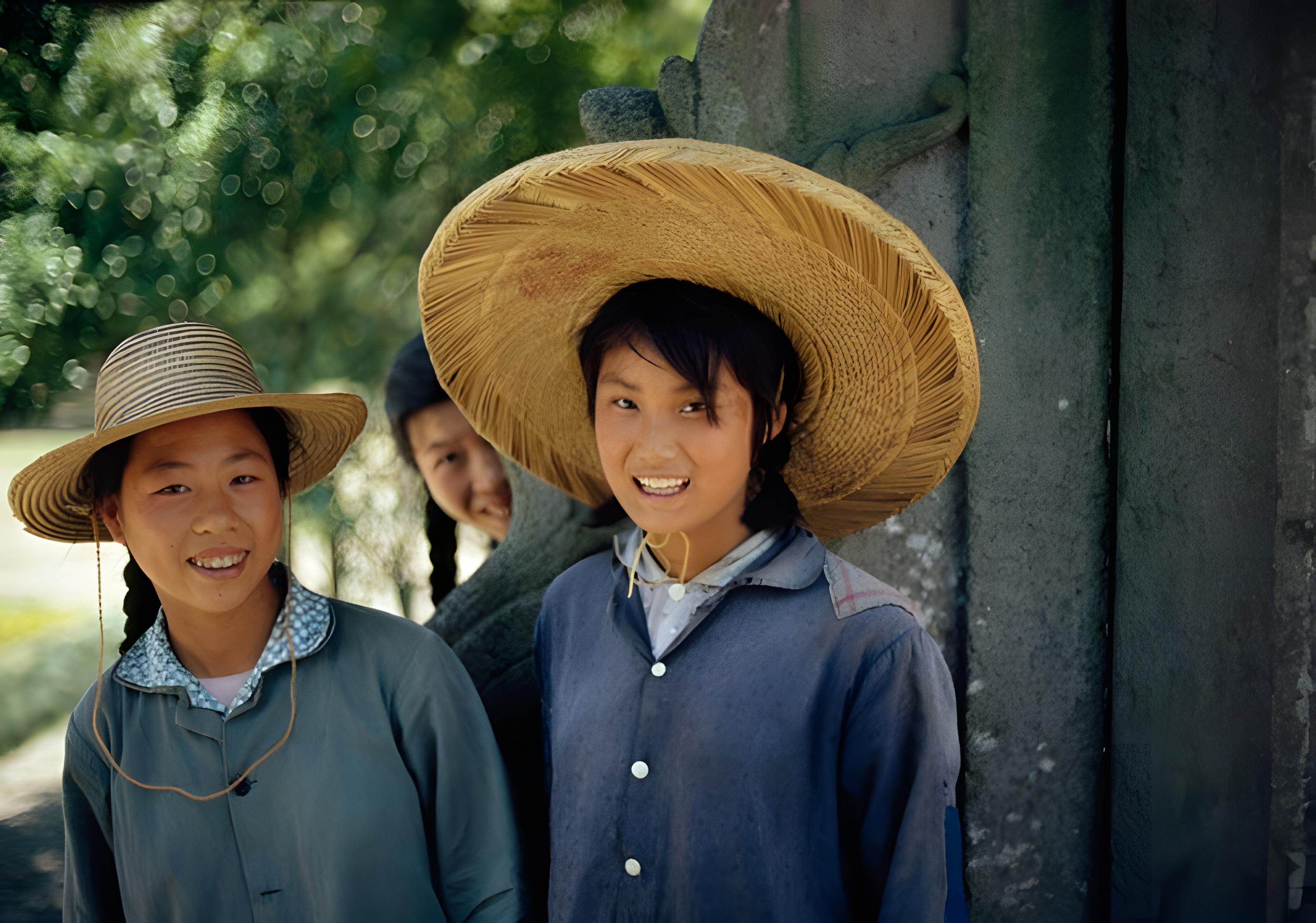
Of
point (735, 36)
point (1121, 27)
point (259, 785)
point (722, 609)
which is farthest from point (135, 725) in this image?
point (1121, 27)

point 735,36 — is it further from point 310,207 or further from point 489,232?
point 310,207

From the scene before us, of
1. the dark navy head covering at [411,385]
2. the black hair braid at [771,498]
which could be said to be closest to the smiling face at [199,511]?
the black hair braid at [771,498]

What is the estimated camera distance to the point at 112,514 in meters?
1.72

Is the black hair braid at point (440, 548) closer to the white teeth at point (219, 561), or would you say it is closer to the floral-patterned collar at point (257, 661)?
the floral-patterned collar at point (257, 661)

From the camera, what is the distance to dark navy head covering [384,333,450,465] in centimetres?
300

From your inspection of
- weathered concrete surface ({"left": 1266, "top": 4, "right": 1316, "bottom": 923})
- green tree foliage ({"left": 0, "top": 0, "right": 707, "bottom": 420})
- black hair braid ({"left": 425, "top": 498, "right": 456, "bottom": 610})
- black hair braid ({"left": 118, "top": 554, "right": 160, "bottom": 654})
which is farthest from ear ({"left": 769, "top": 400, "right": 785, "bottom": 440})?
green tree foliage ({"left": 0, "top": 0, "right": 707, "bottom": 420})

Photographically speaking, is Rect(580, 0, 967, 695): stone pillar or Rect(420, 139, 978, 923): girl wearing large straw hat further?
Rect(580, 0, 967, 695): stone pillar

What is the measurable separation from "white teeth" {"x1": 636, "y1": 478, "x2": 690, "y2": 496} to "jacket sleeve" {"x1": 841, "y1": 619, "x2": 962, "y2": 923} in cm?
39

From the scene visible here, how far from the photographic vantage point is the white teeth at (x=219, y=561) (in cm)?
164

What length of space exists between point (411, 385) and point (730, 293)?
161cm

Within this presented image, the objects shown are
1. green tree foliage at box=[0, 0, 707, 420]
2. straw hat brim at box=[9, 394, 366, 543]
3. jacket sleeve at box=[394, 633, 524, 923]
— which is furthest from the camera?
green tree foliage at box=[0, 0, 707, 420]

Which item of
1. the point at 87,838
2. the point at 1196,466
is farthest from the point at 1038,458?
the point at 87,838

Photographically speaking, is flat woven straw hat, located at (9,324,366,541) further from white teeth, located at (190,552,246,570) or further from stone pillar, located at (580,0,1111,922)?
stone pillar, located at (580,0,1111,922)

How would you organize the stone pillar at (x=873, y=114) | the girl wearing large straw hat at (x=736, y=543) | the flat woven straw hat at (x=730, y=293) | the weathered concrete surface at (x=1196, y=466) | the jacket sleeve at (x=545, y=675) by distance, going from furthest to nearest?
the stone pillar at (x=873, y=114), the weathered concrete surface at (x=1196, y=466), the jacket sleeve at (x=545, y=675), the girl wearing large straw hat at (x=736, y=543), the flat woven straw hat at (x=730, y=293)
